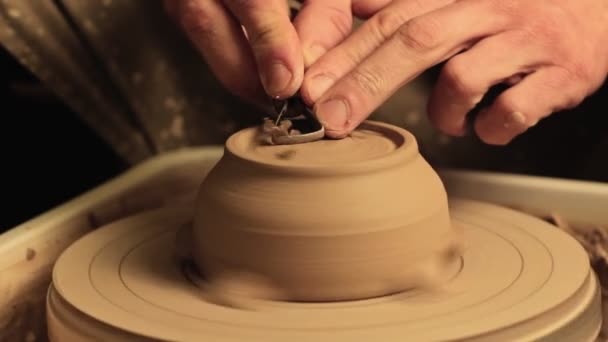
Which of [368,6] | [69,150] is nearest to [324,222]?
[368,6]

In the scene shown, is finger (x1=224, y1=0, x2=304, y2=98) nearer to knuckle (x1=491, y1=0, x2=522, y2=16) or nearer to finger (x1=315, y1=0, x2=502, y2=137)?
finger (x1=315, y1=0, x2=502, y2=137)

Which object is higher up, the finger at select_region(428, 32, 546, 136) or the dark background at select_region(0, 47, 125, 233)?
the finger at select_region(428, 32, 546, 136)

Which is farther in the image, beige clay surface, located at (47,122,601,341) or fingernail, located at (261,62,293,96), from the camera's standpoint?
fingernail, located at (261,62,293,96)

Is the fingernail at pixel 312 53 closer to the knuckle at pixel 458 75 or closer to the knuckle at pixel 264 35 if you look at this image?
the knuckle at pixel 264 35

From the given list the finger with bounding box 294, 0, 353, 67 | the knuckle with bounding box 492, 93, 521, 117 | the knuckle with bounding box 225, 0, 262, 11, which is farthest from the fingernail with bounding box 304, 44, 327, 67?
the knuckle with bounding box 492, 93, 521, 117

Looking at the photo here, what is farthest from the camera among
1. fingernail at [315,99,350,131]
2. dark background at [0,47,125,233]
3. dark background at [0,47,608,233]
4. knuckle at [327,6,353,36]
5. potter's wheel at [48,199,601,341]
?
dark background at [0,47,125,233]

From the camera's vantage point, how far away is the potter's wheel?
933 mm

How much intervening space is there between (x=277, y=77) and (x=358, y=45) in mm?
159

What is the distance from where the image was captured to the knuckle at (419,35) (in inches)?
47.3

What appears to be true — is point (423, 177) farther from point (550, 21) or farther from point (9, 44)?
point (9, 44)

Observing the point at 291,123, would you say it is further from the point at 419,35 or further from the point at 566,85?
the point at 566,85

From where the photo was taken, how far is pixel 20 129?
7.02 ft

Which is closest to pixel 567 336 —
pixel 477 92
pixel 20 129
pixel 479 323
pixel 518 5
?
pixel 479 323

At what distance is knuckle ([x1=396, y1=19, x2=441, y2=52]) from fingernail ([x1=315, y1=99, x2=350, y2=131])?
0.16 m
